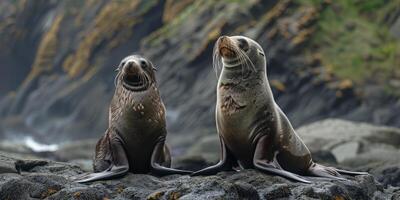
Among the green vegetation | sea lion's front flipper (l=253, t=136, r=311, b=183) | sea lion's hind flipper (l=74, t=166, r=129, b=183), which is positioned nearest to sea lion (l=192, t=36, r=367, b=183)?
sea lion's front flipper (l=253, t=136, r=311, b=183)

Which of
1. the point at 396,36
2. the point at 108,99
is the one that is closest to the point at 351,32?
the point at 396,36

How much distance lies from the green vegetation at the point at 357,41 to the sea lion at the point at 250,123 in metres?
19.4

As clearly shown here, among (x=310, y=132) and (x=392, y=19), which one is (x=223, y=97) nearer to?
(x=310, y=132)

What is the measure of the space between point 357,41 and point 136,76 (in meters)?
22.0

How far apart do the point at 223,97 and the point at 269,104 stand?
497 mm

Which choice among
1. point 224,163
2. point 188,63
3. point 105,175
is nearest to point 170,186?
point 105,175

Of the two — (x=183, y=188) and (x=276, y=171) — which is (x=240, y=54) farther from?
(x=183, y=188)

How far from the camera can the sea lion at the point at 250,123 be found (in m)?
7.98

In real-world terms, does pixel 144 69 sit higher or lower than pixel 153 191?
higher

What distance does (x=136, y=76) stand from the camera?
27.3 feet

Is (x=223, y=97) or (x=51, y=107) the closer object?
(x=223, y=97)

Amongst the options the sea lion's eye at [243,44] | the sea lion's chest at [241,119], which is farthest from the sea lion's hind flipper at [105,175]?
the sea lion's eye at [243,44]

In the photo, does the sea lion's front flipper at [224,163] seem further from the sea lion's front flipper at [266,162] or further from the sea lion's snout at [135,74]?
the sea lion's snout at [135,74]

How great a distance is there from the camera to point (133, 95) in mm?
8305
